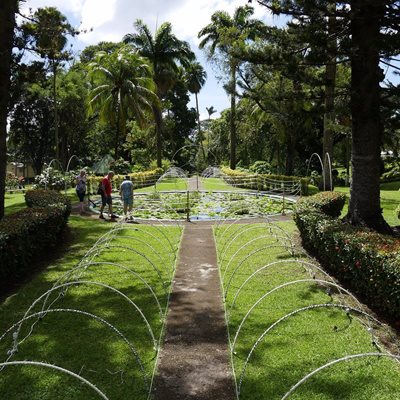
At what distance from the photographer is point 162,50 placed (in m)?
32.0

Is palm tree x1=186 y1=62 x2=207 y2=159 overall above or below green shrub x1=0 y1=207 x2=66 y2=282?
above

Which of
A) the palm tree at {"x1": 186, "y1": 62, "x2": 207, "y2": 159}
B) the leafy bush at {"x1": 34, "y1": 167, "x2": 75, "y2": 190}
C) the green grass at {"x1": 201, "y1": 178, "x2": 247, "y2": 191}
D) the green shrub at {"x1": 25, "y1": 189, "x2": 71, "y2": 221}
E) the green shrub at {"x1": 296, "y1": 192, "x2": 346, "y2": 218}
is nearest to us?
the green shrub at {"x1": 25, "y1": 189, "x2": 71, "y2": 221}

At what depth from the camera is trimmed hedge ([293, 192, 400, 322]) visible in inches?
249

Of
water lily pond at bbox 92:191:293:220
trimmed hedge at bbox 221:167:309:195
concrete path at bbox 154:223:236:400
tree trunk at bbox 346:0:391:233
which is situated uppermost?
tree trunk at bbox 346:0:391:233

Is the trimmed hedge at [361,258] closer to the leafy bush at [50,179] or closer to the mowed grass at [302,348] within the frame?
the mowed grass at [302,348]

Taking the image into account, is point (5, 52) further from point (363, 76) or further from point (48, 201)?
point (363, 76)

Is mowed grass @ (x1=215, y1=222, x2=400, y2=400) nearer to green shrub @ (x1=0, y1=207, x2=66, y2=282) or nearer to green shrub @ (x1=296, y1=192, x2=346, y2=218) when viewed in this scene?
green shrub @ (x1=0, y1=207, x2=66, y2=282)

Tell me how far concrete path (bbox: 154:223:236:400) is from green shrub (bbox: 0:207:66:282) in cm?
309

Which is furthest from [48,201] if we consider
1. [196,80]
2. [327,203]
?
[196,80]

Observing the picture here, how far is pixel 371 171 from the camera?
420 inches

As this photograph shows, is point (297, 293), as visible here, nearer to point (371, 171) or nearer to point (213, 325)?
point (213, 325)

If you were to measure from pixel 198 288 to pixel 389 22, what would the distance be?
24.5 feet

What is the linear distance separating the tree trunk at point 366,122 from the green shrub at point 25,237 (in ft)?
24.4

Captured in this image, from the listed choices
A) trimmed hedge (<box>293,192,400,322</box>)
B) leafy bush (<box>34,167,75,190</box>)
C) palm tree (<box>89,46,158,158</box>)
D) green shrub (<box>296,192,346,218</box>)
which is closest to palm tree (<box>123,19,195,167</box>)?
palm tree (<box>89,46,158,158</box>)
